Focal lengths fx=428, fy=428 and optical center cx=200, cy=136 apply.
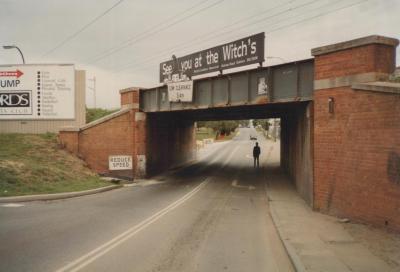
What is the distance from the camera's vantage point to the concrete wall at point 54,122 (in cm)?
3216

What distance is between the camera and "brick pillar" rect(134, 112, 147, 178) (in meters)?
28.4

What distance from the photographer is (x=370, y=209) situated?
12797 millimetres

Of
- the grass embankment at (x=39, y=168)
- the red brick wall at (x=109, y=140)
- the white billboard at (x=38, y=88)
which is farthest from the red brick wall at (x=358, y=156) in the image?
the white billboard at (x=38, y=88)

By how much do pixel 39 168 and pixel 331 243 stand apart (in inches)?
653

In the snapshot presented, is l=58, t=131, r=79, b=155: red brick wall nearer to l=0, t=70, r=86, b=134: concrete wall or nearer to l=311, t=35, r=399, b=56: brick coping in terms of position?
l=0, t=70, r=86, b=134: concrete wall

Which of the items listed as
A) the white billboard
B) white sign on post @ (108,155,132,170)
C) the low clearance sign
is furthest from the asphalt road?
the white billboard

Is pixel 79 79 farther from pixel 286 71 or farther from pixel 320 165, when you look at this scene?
pixel 320 165

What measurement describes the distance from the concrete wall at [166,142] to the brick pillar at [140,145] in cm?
72

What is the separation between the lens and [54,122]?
32.5m

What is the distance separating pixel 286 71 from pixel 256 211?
21.3 ft

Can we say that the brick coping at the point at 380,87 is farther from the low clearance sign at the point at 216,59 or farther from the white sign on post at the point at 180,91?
the white sign on post at the point at 180,91

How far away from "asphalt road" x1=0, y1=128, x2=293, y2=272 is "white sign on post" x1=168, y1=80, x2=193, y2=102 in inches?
269

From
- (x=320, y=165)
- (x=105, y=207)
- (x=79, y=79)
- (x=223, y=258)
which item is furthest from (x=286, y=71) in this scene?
(x=79, y=79)

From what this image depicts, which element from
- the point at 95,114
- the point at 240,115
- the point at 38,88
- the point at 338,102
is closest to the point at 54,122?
the point at 38,88
